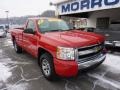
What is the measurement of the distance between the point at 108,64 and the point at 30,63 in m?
3.12

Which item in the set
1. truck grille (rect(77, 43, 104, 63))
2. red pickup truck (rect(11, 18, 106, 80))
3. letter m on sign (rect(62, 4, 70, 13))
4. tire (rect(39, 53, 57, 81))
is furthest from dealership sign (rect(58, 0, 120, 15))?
tire (rect(39, 53, 57, 81))

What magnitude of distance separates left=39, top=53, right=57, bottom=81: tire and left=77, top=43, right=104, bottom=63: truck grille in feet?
2.69

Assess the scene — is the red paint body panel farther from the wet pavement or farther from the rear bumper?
the wet pavement

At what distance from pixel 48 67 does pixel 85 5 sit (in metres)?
7.12

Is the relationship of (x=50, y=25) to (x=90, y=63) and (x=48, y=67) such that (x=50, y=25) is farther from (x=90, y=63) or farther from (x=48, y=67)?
(x=90, y=63)

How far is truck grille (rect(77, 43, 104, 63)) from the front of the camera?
153 inches

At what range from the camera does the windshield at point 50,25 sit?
5232mm

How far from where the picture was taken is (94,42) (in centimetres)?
425

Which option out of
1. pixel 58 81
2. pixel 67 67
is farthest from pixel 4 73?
pixel 67 67

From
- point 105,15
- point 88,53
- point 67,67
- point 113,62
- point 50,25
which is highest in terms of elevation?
point 105,15

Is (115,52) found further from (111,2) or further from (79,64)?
(79,64)

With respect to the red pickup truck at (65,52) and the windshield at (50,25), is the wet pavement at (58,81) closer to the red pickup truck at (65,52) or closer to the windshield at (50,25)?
the red pickup truck at (65,52)

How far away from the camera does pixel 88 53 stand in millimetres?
4109

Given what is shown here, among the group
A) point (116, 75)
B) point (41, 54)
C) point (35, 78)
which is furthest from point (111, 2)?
point (35, 78)
